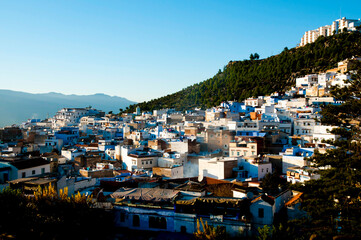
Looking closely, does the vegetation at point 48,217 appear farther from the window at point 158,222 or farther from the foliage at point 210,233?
the foliage at point 210,233

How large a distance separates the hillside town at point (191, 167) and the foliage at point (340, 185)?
0.62 m

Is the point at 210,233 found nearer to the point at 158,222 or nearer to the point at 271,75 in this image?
the point at 158,222

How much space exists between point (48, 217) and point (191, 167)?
13.8 meters

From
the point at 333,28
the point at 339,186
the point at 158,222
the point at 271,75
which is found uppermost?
the point at 333,28

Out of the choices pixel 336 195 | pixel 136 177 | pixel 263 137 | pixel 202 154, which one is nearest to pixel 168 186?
pixel 136 177

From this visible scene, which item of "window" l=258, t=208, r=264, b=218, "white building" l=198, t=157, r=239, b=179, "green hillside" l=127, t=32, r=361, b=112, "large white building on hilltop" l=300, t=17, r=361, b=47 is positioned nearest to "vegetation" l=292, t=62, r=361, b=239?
"window" l=258, t=208, r=264, b=218

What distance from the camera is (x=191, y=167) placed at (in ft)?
79.9

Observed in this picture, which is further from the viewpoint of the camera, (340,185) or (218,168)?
(218,168)

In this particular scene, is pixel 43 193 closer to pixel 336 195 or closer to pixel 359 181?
pixel 336 195

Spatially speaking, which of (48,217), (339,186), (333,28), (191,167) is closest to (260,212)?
(339,186)

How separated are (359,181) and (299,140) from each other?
52.1 ft

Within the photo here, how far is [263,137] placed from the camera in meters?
26.7

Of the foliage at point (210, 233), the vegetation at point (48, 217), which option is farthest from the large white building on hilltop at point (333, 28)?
the vegetation at point (48, 217)

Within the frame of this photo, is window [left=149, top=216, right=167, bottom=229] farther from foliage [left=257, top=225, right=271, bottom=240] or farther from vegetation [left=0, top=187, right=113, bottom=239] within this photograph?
foliage [left=257, top=225, right=271, bottom=240]
